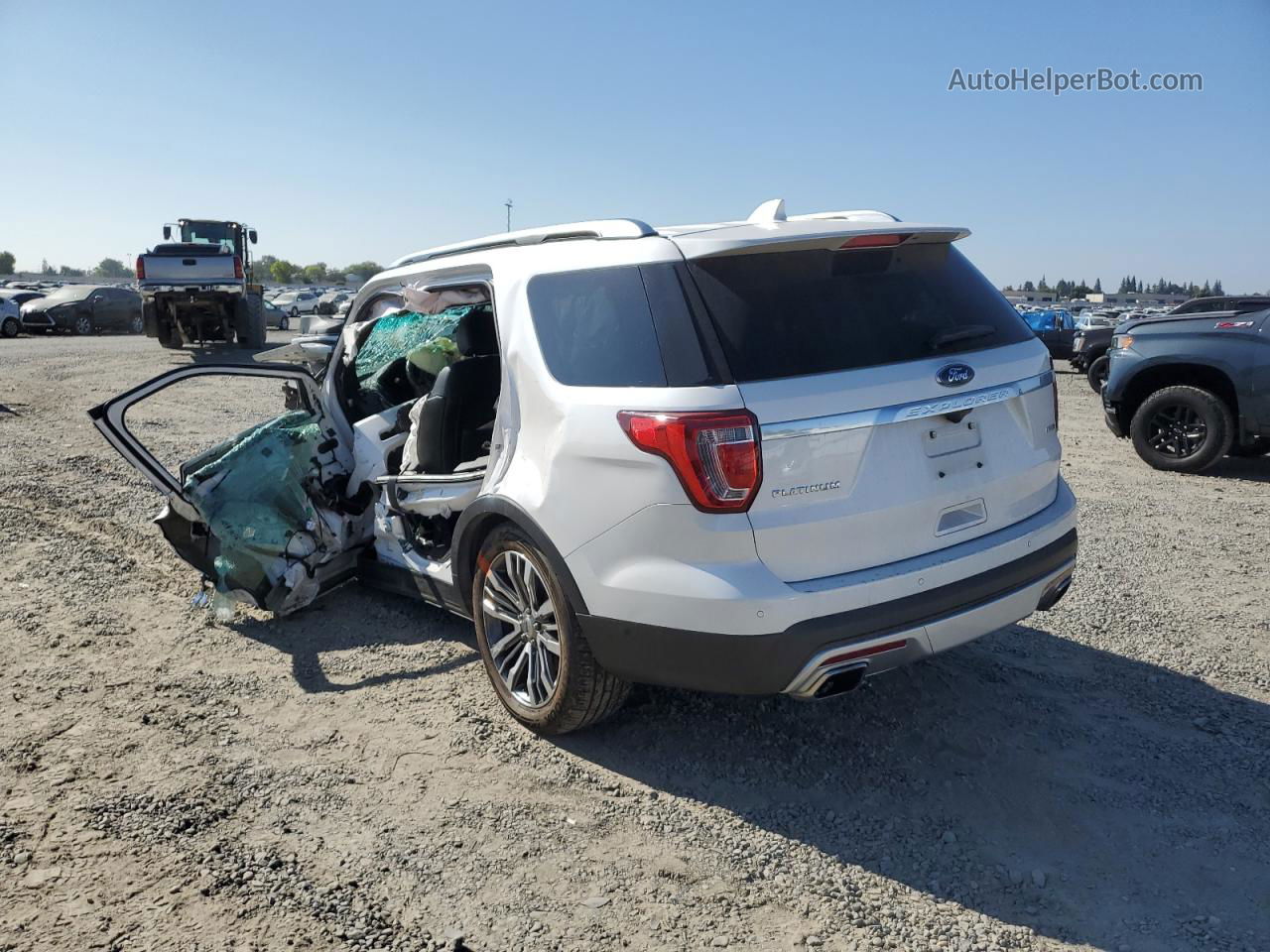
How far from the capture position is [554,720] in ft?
11.6

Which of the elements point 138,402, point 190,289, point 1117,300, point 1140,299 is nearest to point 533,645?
point 138,402

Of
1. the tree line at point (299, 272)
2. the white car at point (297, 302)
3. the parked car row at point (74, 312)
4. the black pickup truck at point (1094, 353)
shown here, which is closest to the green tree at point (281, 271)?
the tree line at point (299, 272)

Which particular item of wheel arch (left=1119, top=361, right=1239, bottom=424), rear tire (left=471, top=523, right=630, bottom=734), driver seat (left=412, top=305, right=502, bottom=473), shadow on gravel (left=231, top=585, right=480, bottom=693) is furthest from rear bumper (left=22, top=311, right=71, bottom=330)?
rear tire (left=471, top=523, right=630, bottom=734)

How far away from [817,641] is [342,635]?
2773mm

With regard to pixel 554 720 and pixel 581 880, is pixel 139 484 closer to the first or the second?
pixel 554 720

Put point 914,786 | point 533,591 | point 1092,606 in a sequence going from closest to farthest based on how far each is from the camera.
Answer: point 914,786, point 533,591, point 1092,606

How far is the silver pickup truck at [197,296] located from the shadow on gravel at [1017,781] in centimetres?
2155

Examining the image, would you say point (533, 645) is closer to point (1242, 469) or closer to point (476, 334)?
→ point (476, 334)

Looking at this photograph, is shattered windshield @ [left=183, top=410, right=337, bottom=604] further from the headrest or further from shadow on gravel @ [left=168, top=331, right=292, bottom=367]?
shadow on gravel @ [left=168, top=331, right=292, bottom=367]

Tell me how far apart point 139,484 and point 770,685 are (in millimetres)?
6710

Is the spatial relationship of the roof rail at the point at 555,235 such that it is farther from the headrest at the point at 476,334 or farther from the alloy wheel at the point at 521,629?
the alloy wheel at the point at 521,629

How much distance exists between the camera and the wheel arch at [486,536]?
3.27 meters

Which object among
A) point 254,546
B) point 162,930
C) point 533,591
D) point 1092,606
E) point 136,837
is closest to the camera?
point 162,930

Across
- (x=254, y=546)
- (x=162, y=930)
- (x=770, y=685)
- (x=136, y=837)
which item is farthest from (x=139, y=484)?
(x=770, y=685)
